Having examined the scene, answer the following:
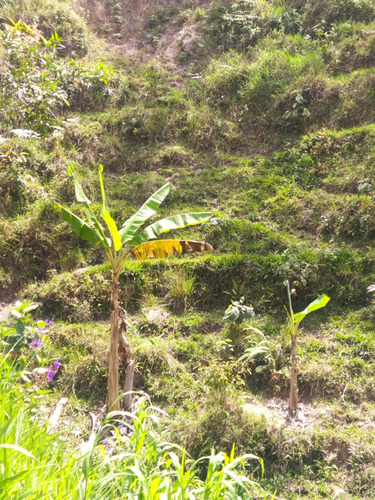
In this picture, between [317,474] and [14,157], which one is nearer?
[317,474]

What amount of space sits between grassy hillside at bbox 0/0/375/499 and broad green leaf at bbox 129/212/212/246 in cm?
105

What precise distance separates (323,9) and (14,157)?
820 cm

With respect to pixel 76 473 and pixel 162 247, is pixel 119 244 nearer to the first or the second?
pixel 162 247

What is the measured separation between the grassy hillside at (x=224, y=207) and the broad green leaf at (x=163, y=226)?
105 centimetres

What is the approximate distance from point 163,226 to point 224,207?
10.8 ft

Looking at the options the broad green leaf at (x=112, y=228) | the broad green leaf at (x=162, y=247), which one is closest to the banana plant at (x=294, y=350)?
the broad green leaf at (x=162, y=247)

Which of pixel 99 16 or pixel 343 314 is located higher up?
pixel 99 16

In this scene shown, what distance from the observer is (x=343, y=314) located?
5.52 metres

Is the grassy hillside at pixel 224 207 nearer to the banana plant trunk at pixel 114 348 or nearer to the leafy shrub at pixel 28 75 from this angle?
the leafy shrub at pixel 28 75

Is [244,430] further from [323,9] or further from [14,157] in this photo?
[323,9]

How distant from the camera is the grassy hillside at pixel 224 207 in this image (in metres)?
4.48

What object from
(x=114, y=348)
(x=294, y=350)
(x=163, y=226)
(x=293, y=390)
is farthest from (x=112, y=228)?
(x=293, y=390)

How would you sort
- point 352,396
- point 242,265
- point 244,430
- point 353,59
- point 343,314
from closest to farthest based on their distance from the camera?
point 244,430, point 352,396, point 343,314, point 242,265, point 353,59

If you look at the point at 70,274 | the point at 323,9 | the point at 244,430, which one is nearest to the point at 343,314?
the point at 244,430
